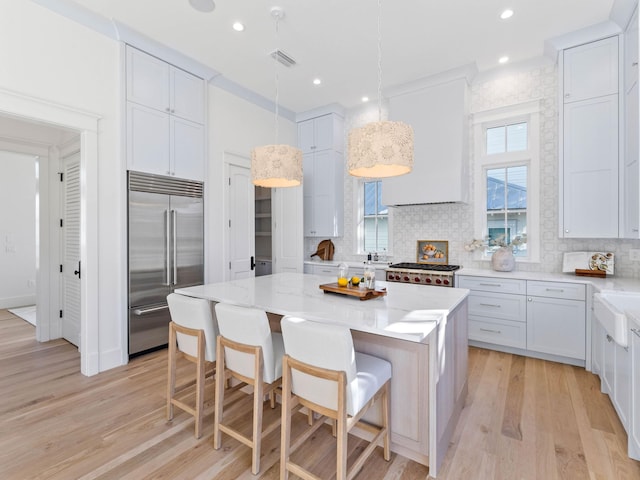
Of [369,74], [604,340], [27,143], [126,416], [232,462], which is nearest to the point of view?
[232,462]

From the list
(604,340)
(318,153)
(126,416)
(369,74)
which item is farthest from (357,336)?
(318,153)

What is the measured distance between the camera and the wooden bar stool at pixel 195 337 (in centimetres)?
210

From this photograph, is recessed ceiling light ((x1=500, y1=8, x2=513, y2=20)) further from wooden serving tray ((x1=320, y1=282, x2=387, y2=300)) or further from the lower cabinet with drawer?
wooden serving tray ((x1=320, y1=282, x2=387, y2=300))

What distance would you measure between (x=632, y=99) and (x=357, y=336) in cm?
325

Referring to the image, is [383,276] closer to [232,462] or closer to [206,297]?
[206,297]

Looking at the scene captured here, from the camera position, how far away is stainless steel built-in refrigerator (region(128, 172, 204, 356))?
333 centimetres

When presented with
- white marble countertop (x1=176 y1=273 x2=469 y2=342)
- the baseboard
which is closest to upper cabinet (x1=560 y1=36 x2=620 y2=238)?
white marble countertop (x1=176 y1=273 x2=469 y2=342)

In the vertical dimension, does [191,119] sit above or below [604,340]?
above

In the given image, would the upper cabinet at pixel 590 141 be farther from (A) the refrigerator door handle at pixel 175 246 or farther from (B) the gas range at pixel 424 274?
(A) the refrigerator door handle at pixel 175 246

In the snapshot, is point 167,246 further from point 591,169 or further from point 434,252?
point 591,169

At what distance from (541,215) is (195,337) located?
400 centimetres

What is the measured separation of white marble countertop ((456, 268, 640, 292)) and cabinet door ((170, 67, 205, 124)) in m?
3.75

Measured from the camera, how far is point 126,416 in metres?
2.33

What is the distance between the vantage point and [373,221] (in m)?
5.17
